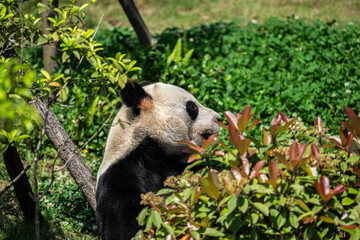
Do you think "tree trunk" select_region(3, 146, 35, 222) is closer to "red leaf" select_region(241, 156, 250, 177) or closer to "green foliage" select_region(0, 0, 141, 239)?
"green foliage" select_region(0, 0, 141, 239)

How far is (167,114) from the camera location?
361cm

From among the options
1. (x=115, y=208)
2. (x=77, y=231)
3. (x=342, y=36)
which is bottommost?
(x=342, y=36)

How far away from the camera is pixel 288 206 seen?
2.07 metres

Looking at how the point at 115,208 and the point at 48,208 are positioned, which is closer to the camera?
the point at 115,208

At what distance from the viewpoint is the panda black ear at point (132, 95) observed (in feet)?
11.0

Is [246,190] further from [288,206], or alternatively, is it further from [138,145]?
[138,145]

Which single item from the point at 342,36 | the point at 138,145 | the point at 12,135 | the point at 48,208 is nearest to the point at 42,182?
the point at 48,208

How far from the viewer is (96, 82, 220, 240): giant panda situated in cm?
300

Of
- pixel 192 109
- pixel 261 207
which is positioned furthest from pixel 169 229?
pixel 192 109

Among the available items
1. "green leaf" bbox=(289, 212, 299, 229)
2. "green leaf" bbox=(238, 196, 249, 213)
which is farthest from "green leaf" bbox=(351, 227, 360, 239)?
"green leaf" bbox=(238, 196, 249, 213)

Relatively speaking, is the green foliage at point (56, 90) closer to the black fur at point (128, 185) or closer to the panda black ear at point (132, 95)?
the panda black ear at point (132, 95)

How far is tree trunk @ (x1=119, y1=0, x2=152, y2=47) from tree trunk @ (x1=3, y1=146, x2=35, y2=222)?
12.0 ft

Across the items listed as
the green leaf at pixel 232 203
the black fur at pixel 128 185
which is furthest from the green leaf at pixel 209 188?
the black fur at pixel 128 185

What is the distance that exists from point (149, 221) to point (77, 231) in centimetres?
236
